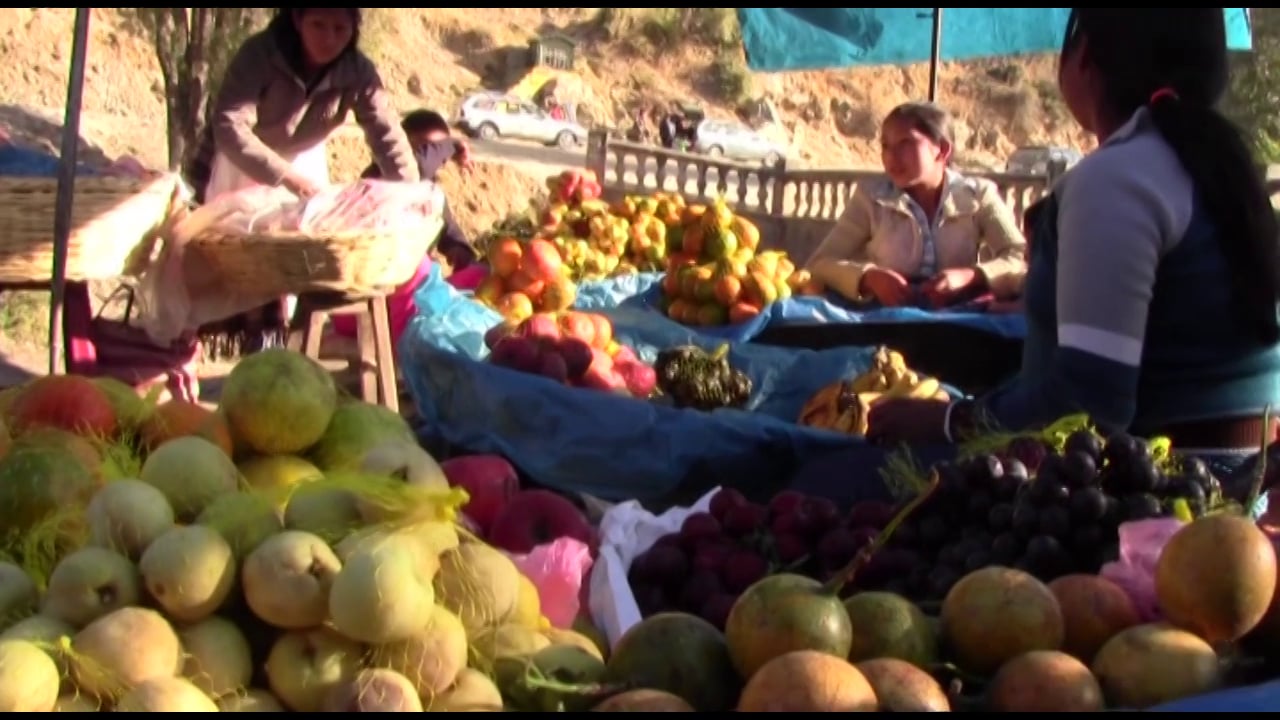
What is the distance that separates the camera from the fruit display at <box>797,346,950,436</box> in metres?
4.03

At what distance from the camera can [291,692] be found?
159 centimetres

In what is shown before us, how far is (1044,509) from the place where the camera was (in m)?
2.18

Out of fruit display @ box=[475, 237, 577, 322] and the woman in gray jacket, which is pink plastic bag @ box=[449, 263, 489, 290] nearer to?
fruit display @ box=[475, 237, 577, 322]

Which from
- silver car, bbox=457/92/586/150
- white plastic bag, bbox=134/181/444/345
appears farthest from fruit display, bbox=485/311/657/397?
silver car, bbox=457/92/586/150

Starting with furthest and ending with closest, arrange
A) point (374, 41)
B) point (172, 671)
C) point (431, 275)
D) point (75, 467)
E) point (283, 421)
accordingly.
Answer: point (374, 41) < point (431, 275) < point (283, 421) < point (75, 467) < point (172, 671)

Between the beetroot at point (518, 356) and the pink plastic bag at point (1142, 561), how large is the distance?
2334 mm

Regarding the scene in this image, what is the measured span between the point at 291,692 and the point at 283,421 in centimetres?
61

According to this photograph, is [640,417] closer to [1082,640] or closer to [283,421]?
[283,421]

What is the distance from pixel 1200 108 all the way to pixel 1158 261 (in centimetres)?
33

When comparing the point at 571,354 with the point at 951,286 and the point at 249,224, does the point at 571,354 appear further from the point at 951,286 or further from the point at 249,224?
the point at 951,286

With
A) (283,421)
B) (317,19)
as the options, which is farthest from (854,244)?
(283,421)

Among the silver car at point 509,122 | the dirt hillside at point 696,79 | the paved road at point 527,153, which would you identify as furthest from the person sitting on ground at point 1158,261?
the silver car at point 509,122

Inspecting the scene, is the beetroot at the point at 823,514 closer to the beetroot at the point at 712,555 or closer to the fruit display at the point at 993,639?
the beetroot at the point at 712,555

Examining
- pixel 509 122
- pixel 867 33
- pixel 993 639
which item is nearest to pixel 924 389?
pixel 993 639
